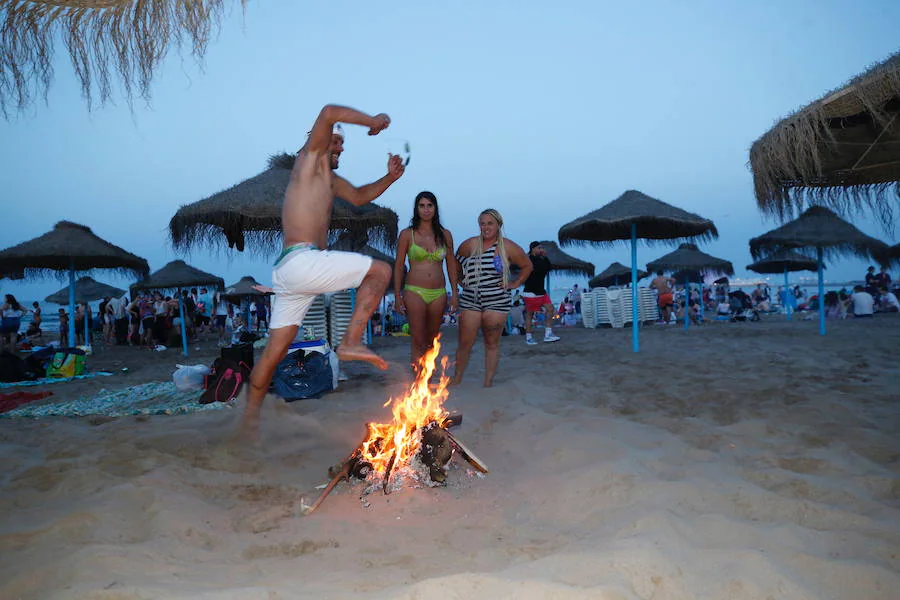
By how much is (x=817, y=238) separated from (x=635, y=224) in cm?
530

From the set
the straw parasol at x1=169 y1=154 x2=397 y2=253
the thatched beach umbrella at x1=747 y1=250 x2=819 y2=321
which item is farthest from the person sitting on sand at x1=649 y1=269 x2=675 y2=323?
the straw parasol at x1=169 y1=154 x2=397 y2=253

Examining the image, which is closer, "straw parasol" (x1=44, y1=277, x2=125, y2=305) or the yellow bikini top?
the yellow bikini top

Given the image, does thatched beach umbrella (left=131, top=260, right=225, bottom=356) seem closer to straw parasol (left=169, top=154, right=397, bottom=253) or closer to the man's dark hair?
straw parasol (left=169, top=154, right=397, bottom=253)

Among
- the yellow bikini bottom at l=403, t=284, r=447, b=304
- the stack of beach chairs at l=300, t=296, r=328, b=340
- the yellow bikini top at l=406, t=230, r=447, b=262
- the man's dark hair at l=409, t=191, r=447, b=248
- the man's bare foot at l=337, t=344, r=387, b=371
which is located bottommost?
the man's bare foot at l=337, t=344, r=387, b=371

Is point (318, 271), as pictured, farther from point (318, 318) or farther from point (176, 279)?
point (176, 279)

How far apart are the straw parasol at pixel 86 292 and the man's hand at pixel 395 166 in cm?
2398

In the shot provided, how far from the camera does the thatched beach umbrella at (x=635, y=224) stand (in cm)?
850

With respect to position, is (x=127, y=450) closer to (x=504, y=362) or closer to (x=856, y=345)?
(x=504, y=362)

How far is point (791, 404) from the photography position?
425 centimetres

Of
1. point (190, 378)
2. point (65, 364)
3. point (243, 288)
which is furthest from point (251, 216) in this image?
point (243, 288)

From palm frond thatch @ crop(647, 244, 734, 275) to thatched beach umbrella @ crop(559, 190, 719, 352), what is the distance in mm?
7815

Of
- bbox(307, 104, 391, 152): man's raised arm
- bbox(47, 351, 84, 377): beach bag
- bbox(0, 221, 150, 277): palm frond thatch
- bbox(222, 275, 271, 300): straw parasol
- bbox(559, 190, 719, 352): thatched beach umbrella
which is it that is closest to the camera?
bbox(307, 104, 391, 152): man's raised arm

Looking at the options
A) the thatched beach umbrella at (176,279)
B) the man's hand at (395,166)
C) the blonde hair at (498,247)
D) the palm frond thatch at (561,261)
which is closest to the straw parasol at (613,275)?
the palm frond thatch at (561,261)

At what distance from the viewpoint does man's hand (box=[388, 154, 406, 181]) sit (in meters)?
3.64
